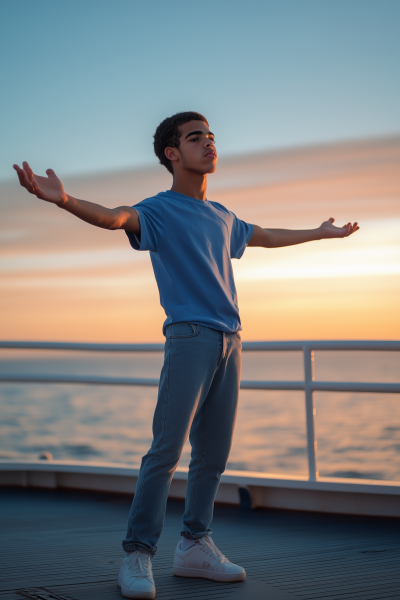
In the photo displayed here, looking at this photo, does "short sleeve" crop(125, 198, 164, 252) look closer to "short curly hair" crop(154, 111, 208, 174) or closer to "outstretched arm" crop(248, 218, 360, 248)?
"short curly hair" crop(154, 111, 208, 174)

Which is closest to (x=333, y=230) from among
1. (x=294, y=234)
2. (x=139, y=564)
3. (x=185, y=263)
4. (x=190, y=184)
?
(x=294, y=234)

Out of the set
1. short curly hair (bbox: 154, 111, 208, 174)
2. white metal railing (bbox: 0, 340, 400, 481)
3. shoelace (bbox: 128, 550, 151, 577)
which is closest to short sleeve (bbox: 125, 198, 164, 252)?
short curly hair (bbox: 154, 111, 208, 174)

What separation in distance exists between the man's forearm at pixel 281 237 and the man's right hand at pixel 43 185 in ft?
3.01

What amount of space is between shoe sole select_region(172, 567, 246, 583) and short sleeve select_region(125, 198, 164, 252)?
108 cm

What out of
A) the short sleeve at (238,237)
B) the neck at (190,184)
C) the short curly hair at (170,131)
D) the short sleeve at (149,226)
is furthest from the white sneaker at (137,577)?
the short curly hair at (170,131)

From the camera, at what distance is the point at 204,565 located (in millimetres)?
2117

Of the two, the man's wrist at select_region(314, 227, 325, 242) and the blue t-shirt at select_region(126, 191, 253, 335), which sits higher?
the man's wrist at select_region(314, 227, 325, 242)

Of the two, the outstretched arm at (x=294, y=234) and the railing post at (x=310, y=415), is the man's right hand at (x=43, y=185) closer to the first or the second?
the outstretched arm at (x=294, y=234)

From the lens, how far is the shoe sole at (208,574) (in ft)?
6.86

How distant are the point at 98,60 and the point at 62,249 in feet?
54.4

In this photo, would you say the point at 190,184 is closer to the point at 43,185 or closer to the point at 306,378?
the point at 43,185

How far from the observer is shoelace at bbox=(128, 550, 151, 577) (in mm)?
1922

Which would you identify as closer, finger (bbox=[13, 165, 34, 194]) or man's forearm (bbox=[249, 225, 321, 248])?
finger (bbox=[13, 165, 34, 194])

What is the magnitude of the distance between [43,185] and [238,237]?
84 cm
